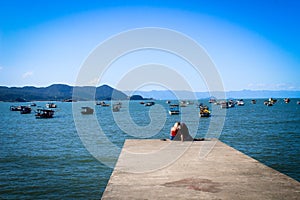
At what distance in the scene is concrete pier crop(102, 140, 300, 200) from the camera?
21.6ft

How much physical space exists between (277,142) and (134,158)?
2227 cm

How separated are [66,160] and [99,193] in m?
7.77

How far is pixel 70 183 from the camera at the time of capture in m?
14.8

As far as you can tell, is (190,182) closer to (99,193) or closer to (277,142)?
(99,193)

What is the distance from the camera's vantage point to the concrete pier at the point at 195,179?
6.59 metres

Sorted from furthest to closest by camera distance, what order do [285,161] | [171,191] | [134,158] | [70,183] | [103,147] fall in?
1. [103,147]
2. [285,161]
3. [70,183]
4. [134,158]
5. [171,191]

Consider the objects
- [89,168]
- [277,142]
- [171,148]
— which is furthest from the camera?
[277,142]

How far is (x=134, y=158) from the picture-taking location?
11250 millimetres

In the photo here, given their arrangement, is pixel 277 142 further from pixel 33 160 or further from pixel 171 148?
pixel 33 160

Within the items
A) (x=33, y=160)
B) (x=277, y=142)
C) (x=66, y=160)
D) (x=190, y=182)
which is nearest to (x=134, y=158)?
(x=190, y=182)

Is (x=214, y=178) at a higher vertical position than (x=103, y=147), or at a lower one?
higher

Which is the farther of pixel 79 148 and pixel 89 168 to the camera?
pixel 79 148

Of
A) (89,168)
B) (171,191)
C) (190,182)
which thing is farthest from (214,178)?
(89,168)

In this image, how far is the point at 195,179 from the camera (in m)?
7.86
